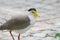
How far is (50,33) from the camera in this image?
7258 millimetres

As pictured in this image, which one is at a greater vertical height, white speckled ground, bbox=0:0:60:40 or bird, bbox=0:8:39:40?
bird, bbox=0:8:39:40

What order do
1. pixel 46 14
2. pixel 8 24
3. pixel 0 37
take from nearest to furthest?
pixel 8 24, pixel 0 37, pixel 46 14

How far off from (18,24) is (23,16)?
214 mm

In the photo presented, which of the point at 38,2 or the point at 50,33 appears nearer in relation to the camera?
the point at 50,33

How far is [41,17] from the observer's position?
9117mm

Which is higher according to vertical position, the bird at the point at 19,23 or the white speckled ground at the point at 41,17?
the bird at the point at 19,23

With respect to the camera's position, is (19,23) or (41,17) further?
(41,17)

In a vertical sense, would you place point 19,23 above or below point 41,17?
above

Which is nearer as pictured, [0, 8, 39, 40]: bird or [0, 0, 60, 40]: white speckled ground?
[0, 8, 39, 40]: bird

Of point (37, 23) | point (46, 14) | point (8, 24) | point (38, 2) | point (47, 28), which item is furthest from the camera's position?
point (38, 2)

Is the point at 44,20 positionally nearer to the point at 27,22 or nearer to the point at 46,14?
the point at 46,14

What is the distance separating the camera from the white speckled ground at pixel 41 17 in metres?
7.07

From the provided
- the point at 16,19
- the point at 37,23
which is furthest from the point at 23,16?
the point at 37,23

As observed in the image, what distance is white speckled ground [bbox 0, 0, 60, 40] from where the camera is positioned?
707 cm
